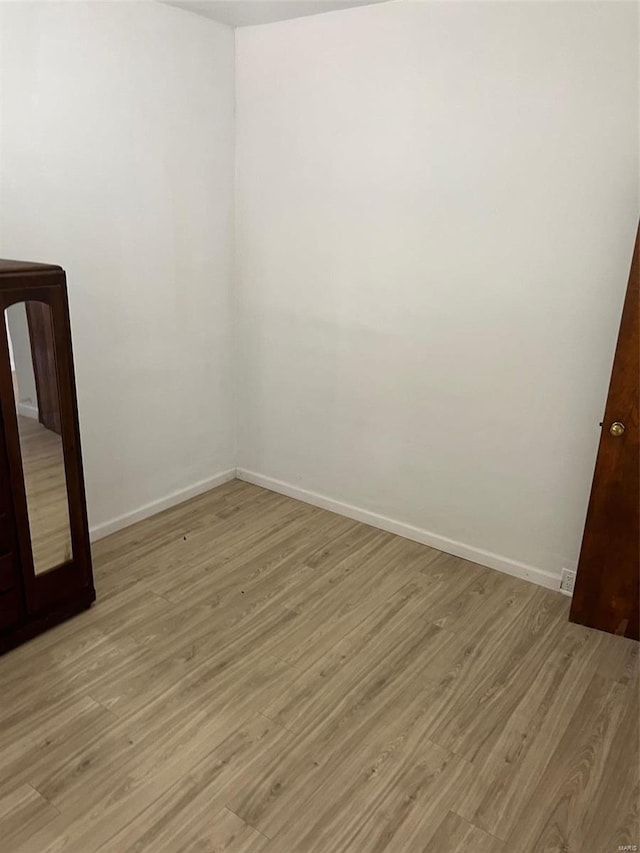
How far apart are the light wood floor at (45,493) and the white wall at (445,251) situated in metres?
1.47

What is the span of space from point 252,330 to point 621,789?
2.70 m

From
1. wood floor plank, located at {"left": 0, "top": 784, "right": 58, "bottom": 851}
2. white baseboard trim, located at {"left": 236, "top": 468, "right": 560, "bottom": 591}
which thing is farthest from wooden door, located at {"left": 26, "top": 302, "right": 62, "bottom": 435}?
white baseboard trim, located at {"left": 236, "top": 468, "right": 560, "bottom": 591}

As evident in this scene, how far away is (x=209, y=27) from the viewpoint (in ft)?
10.1

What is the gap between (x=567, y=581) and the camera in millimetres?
2807

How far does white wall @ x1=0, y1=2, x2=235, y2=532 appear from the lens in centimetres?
255

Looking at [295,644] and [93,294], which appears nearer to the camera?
[295,644]

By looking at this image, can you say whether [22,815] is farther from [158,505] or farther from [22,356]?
[158,505]

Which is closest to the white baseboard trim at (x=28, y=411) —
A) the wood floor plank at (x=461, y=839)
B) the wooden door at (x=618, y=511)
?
the wood floor plank at (x=461, y=839)

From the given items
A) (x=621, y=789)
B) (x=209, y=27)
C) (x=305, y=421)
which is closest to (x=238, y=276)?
(x=305, y=421)

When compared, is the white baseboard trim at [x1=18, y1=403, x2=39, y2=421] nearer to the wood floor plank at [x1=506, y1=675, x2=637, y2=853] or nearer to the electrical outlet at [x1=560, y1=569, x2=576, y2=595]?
the wood floor plank at [x1=506, y1=675, x2=637, y2=853]

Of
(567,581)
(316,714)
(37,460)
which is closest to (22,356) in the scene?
(37,460)

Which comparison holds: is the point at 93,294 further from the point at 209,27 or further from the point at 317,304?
the point at 209,27

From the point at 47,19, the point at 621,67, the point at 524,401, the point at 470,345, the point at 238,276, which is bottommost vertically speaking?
the point at 524,401

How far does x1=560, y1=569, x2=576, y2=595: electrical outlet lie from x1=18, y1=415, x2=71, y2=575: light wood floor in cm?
211
